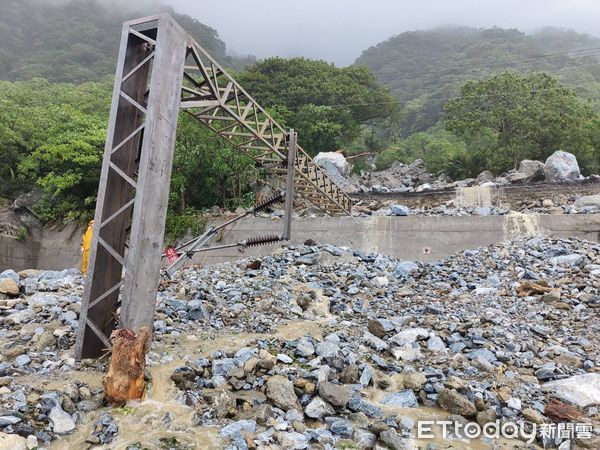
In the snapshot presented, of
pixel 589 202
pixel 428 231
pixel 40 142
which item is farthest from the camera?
pixel 40 142

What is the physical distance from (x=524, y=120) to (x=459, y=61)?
182ft

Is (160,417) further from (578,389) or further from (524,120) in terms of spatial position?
(524,120)

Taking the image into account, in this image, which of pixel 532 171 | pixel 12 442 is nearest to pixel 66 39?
pixel 532 171

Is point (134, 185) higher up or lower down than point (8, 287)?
higher up

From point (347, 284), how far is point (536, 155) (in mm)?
16414

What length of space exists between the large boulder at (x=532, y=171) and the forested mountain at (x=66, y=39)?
47498 mm

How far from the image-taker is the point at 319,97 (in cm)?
2691

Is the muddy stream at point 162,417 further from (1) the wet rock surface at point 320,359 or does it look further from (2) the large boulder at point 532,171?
(2) the large boulder at point 532,171

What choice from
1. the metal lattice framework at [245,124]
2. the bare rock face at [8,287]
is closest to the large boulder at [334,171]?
the metal lattice framework at [245,124]

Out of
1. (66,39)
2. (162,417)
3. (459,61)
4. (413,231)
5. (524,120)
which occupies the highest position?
(459,61)

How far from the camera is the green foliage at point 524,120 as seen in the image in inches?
731

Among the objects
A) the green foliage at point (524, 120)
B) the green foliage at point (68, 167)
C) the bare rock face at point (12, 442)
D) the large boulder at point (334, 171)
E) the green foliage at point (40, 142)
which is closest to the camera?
the bare rock face at point (12, 442)

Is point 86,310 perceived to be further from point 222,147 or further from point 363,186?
point 363,186

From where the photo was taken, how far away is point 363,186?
65.9 ft
